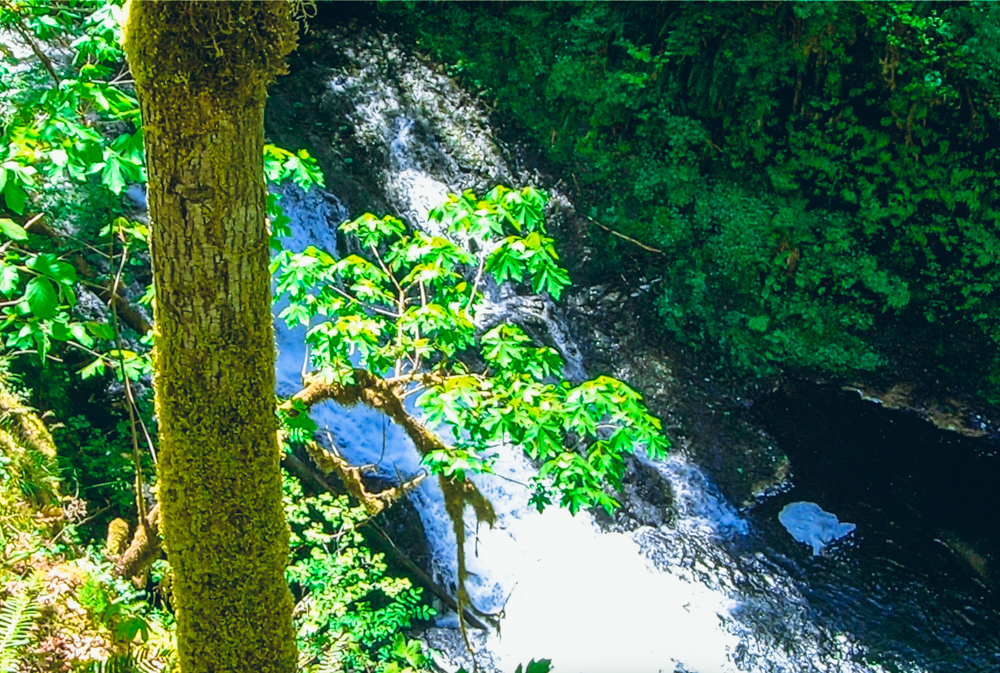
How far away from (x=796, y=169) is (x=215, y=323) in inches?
299

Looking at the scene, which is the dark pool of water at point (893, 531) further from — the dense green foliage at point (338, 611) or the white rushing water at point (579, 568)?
the dense green foliage at point (338, 611)

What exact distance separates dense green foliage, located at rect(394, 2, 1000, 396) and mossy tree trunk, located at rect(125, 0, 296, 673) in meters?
6.53

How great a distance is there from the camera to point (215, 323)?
2145 mm

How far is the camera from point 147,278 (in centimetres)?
652

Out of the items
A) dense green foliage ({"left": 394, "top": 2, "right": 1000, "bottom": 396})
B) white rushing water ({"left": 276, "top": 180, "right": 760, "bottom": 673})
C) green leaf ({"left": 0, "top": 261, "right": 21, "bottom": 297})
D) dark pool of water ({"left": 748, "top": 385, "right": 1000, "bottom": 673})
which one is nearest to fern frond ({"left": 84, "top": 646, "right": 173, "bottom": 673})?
green leaf ({"left": 0, "top": 261, "right": 21, "bottom": 297})

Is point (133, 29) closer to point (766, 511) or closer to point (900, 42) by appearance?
point (766, 511)

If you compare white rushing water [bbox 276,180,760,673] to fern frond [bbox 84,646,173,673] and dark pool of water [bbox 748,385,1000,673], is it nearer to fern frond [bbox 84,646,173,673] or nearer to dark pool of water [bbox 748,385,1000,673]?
dark pool of water [bbox 748,385,1000,673]

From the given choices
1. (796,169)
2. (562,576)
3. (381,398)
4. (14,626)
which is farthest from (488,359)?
(796,169)

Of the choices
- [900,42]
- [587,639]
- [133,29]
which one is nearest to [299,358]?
[587,639]

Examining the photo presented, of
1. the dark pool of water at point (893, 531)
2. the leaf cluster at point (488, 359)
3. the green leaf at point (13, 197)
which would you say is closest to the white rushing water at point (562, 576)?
the dark pool of water at point (893, 531)

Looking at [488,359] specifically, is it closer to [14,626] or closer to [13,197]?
[13,197]

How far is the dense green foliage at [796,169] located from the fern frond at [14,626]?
649 cm

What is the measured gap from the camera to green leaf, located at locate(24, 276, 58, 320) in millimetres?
2346

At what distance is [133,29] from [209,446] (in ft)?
3.75
